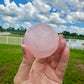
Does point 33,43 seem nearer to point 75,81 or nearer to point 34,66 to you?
point 34,66

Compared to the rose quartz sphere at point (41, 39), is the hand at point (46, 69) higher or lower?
lower

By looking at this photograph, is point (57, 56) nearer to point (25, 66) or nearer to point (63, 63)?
point (63, 63)

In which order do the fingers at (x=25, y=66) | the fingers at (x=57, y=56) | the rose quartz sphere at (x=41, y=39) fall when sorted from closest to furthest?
the fingers at (x=25, y=66)
the rose quartz sphere at (x=41, y=39)
the fingers at (x=57, y=56)

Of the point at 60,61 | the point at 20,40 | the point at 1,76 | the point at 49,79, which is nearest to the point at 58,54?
the point at 60,61

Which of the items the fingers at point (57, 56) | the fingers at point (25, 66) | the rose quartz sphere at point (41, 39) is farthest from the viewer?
the fingers at point (57, 56)

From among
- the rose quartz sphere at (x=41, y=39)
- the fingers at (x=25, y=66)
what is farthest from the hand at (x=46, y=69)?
the rose quartz sphere at (x=41, y=39)

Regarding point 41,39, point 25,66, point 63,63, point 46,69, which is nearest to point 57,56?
point 63,63

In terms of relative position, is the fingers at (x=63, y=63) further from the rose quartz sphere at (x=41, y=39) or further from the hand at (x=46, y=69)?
the rose quartz sphere at (x=41, y=39)
